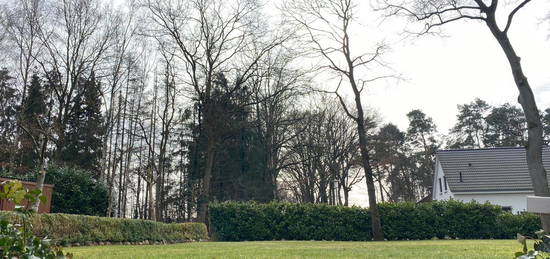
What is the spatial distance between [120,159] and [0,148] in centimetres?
607

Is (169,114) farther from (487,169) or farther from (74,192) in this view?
(487,169)

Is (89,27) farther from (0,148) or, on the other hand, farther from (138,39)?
(0,148)

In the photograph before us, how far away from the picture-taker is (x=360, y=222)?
62.4 feet

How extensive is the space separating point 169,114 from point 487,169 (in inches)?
857

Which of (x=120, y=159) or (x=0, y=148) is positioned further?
(x=120, y=159)

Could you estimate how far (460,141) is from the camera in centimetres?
3959

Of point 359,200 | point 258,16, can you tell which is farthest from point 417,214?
point 359,200

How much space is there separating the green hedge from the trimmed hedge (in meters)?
1.97

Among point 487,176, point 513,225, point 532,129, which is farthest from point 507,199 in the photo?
point 532,129

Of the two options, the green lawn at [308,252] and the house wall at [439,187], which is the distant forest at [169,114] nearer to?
the house wall at [439,187]

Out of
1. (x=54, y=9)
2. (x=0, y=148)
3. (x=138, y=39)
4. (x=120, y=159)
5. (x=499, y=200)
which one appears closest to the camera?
(x=54, y=9)

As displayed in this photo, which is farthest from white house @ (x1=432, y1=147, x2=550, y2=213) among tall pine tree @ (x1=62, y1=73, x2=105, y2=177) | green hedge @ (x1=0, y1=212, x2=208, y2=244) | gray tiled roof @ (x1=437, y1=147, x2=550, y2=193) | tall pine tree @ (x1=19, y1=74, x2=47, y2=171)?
tall pine tree @ (x1=19, y1=74, x2=47, y2=171)

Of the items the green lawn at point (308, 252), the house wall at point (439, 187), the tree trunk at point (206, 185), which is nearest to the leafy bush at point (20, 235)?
the green lawn at point (308, 252)

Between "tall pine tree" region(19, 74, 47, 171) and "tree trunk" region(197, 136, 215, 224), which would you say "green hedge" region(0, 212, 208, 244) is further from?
"tall pine tree" region(19, 74, 47, 171)
